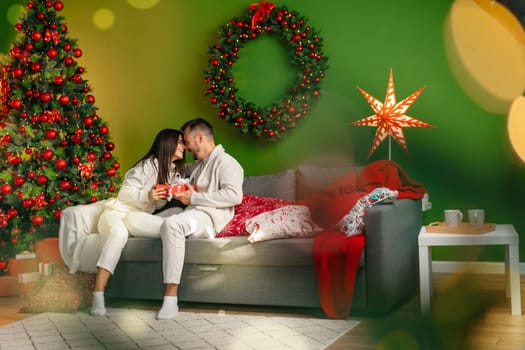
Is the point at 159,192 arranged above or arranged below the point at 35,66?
below

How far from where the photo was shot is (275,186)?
4.31 meters

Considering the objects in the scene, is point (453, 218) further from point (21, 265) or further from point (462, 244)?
point (21, 265)

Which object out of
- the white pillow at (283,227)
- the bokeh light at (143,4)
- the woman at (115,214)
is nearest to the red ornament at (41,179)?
the woman at (115,214)

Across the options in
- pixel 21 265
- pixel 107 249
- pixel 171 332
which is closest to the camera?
pixel 171 332

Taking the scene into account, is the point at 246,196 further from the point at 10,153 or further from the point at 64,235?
the point at 10,153

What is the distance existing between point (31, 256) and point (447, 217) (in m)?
2.66

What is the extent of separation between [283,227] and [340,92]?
162 cm

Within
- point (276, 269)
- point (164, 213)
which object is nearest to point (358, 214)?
point (276, 269)

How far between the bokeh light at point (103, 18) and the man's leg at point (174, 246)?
2.53m

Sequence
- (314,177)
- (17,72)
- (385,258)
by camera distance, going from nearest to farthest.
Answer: (385,258)
(314,177)
(17,72)

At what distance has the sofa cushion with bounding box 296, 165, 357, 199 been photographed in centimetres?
419

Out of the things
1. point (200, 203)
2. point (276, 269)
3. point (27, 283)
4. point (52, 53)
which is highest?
point (52, 53)

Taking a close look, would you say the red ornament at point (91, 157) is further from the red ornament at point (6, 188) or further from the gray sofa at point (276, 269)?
the gray sofa at point (276, 269)

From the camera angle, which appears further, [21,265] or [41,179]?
[41,179]
